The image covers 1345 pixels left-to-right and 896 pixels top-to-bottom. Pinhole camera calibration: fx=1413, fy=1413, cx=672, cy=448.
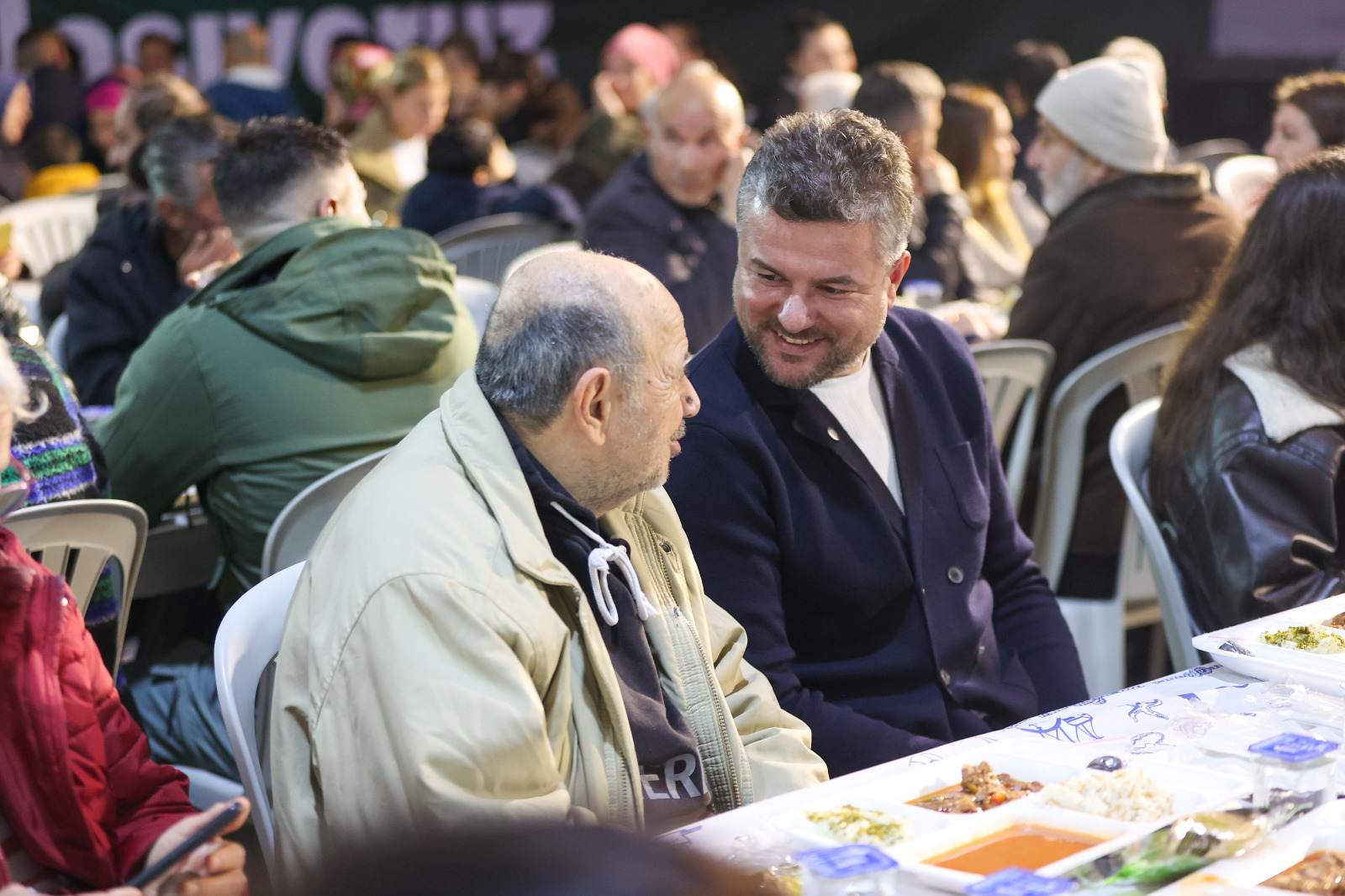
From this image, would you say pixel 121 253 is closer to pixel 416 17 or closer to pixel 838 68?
pixel 838 68

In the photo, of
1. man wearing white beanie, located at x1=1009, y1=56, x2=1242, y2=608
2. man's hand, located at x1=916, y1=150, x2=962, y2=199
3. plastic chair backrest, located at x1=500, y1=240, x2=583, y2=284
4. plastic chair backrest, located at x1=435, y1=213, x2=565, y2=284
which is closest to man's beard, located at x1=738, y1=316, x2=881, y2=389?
plastic chair backrest, located at x1=500, y1=240, x2=583, y2=284

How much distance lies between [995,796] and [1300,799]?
11.9 inches

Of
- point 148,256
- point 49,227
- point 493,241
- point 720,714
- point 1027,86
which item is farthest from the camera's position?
point 1027,86

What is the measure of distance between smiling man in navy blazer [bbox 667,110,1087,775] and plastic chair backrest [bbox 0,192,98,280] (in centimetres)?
486

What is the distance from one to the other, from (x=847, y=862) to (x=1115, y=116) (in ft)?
10.9

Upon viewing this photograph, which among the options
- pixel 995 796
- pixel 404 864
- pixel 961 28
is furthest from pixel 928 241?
pixel 961 28

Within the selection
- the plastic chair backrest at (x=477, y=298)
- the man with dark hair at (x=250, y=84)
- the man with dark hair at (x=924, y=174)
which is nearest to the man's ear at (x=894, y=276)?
the plastic chair backrest at (x=477, y=298)

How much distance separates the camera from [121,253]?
3.97m

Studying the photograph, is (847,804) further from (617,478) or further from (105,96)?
(105,96)

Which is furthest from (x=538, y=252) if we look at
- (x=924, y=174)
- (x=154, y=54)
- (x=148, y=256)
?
(x=154, y=54)

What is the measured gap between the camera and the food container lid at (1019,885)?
3.92 ft

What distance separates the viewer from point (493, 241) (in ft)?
19.3

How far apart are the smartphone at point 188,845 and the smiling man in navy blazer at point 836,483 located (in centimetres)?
84

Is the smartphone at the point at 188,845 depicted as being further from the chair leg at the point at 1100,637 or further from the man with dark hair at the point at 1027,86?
the man with dark hair at the point at 1027,86
